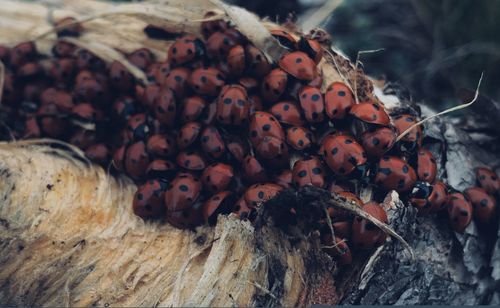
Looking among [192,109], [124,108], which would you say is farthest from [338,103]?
[124,108]

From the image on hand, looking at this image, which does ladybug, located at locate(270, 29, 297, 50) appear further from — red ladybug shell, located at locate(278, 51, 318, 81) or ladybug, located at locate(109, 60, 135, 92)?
ladybug, located at locate(109, 60, 135, 92)

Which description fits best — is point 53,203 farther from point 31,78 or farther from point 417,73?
point 417,73

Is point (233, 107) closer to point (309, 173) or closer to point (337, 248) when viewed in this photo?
point (309, 173)

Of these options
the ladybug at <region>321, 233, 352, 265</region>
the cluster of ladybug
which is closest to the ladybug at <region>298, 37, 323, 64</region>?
the cluster of ladybug

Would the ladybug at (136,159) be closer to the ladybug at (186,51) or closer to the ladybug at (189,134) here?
the ladybug at (189,134)

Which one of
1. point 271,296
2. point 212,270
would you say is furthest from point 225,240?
point 271,296
